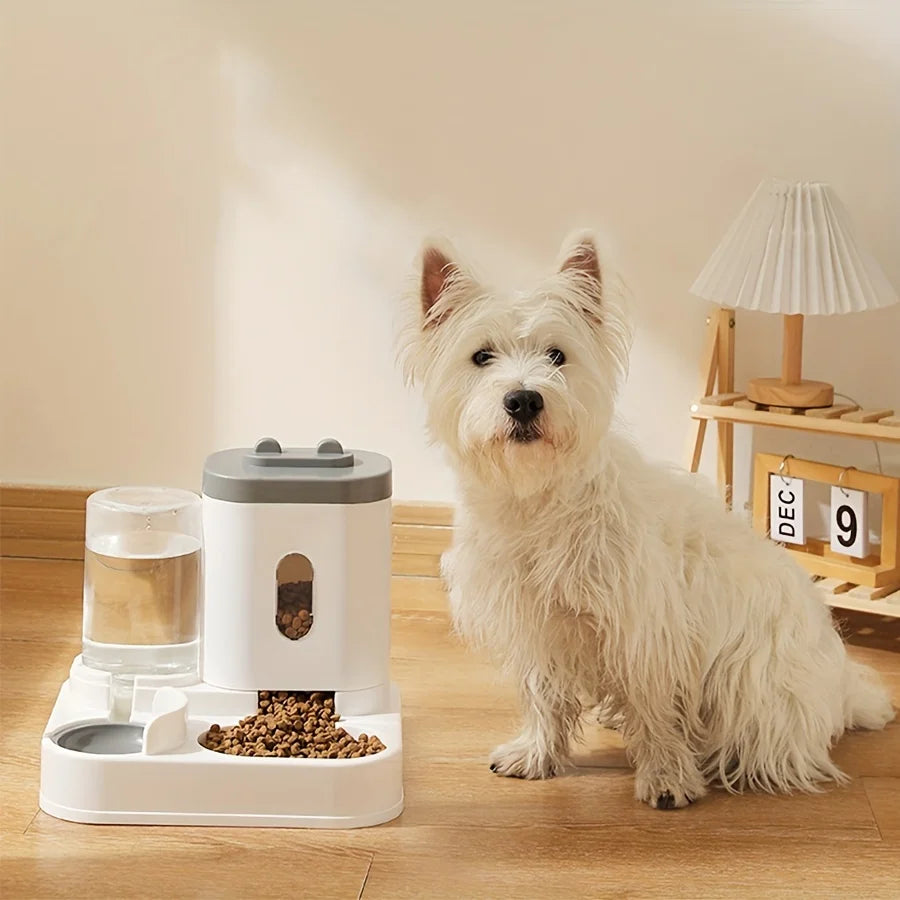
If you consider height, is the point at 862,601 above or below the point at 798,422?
below

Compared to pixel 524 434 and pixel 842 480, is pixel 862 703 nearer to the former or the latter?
pixel 842 480

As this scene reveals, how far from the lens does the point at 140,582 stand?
7.48ft

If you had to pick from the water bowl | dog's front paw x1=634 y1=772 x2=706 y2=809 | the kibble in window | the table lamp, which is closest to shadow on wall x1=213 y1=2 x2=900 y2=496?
the table lamp

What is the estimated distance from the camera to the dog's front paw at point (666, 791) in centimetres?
218

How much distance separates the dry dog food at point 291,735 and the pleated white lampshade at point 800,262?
1190 mm

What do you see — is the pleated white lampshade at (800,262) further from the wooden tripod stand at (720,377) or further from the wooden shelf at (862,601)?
the wooden shelf at (862,601)

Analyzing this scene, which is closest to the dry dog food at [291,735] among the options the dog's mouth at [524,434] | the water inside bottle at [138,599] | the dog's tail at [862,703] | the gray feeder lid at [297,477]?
the water inside bottle at [138,599]

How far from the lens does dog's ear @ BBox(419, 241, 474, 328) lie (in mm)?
2100

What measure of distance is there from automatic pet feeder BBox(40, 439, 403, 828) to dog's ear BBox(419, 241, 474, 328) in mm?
291

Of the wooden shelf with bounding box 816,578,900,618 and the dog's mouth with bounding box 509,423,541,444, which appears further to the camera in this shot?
the wooden shelf with bounding box 816,578,900,618

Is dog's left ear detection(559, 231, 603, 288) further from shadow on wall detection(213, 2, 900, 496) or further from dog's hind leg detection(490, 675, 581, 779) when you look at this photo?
shadow on wall detection(213, 2, 900, 496)

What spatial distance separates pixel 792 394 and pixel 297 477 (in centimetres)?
114

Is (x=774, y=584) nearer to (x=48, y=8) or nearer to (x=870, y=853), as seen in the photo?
(x=870, y=853)

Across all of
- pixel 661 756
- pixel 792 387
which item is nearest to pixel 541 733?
pixel 661 756
